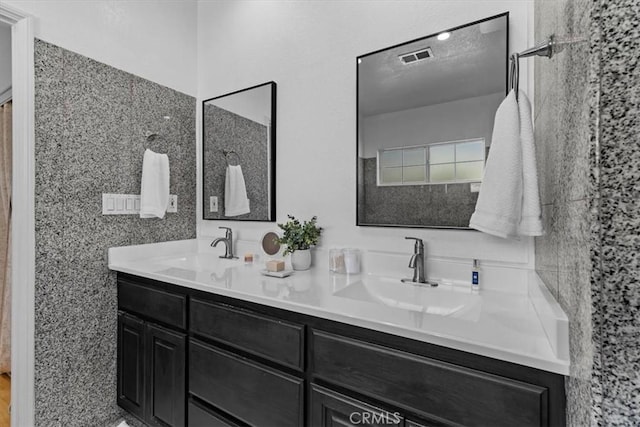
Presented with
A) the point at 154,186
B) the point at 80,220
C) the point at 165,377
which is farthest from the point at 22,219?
the point at 165,377

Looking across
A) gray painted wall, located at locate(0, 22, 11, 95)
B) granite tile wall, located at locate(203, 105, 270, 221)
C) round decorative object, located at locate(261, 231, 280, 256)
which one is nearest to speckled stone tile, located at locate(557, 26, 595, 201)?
round decorative object, located at locate(261, 231, 280, 256)

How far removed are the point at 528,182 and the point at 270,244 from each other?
126 cm

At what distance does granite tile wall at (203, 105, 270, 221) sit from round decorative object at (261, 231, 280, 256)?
119 mm

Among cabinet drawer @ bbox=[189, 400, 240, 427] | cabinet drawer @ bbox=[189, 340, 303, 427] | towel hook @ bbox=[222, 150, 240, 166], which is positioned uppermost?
towel hook @ bbox=[222, 150, 240, 166]

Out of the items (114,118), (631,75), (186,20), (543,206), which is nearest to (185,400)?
(114,118)

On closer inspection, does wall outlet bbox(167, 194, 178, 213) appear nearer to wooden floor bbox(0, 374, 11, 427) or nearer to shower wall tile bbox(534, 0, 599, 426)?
wooden floor bbox(0, 374, 11, 427)

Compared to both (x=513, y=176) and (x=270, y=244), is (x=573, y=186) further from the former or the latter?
(x=270, y=244)

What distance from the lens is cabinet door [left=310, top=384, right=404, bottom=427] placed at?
879mm

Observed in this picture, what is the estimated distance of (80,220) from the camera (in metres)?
1.61

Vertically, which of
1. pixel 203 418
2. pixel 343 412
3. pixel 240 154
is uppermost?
pixel 240 154

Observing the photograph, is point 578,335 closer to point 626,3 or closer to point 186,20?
point 626,3

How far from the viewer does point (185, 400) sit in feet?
4.56

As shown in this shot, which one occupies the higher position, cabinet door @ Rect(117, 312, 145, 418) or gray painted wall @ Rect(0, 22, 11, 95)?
gray painted wall @ Rect(0, 22, 11, 95)

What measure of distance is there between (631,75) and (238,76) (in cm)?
194
